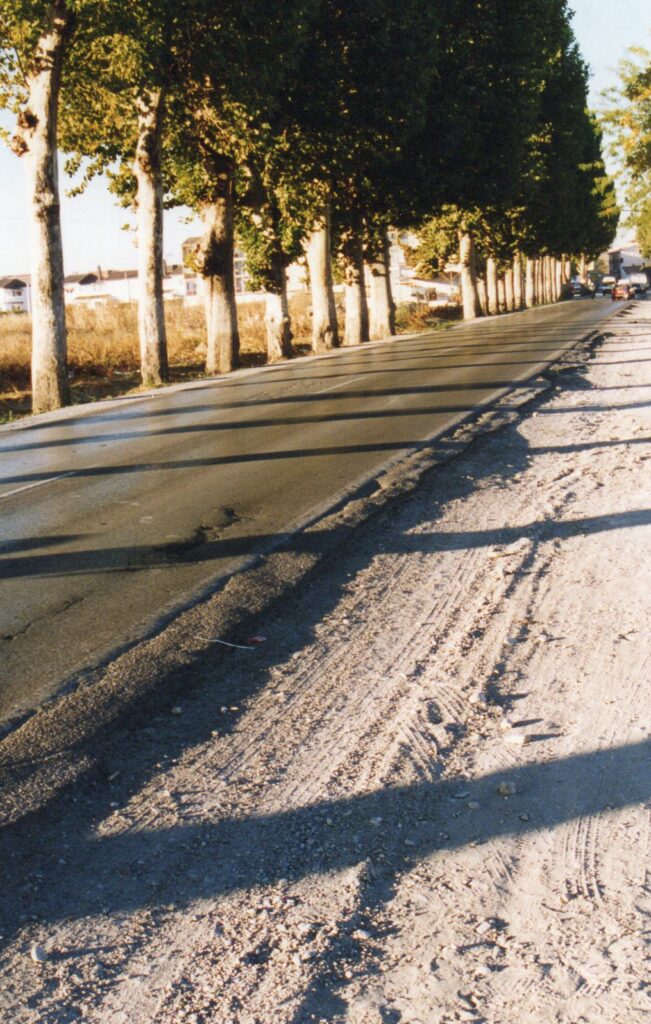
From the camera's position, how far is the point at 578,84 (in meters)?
61.0

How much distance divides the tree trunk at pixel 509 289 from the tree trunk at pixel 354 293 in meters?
41.1

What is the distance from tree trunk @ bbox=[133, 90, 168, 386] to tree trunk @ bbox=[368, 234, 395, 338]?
18273mm

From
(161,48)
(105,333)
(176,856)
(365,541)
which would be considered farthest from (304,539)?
(105,333)

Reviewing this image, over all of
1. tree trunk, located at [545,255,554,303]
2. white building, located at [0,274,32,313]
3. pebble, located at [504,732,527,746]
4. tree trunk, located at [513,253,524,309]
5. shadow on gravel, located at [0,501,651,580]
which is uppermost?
white building, located at [0,274,32,313]

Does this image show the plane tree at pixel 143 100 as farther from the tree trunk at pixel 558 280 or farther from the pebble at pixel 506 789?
the tree trunk at pixel 558 280

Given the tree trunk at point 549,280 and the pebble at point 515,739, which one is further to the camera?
the tree trunk at point 549,280

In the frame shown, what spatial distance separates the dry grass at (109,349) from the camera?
28531 mm

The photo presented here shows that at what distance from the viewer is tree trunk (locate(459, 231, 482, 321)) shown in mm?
58031

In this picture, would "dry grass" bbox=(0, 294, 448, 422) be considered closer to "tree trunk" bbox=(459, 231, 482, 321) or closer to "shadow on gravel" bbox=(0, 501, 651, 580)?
"tree trunk" bbox=(459, 231, 482, 321)

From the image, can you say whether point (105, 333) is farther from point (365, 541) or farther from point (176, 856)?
point (176, 856)

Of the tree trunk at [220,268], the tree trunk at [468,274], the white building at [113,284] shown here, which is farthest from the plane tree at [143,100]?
the white building at [113,284]

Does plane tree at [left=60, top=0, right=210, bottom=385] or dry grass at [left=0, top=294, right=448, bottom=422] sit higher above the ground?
plane tree at [left=60, top=0, right=210, bottom=385]

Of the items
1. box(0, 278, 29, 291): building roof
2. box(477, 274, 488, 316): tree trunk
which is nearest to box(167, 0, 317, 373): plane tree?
box(477, 274, 488, 316): tree trunk

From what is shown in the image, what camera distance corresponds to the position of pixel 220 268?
27.5 m
